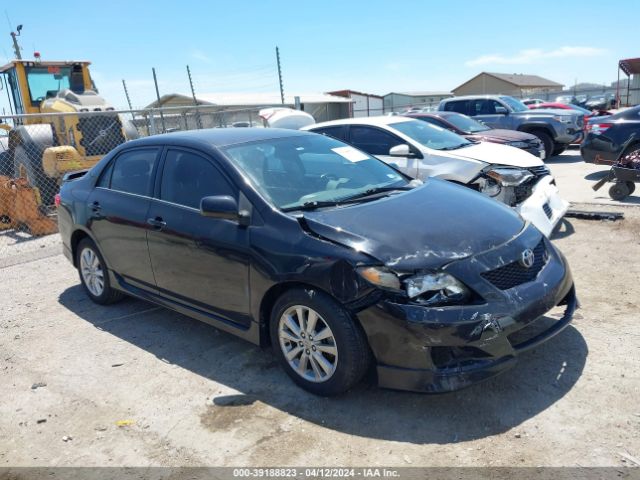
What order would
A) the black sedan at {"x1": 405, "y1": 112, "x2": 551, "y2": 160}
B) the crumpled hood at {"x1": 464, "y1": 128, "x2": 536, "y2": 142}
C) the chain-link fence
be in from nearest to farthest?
1. the chain-link fence
2. the crumpled hood at {"x1": 464, "y1": 128, "x2": 536, "y2": 142}
3. the black sedan at {"x1": 405, "y1": 112, "x2": 551, "y2": 160}

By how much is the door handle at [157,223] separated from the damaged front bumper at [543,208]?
3.55m

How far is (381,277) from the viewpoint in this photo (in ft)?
9.99

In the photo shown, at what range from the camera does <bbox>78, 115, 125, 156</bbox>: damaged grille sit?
35.1 ft

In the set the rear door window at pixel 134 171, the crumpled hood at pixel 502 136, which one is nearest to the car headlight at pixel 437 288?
the rear door window at pixel 134 171

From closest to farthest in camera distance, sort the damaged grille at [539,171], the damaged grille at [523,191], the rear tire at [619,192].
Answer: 1. the damaged grille at [523,191]
2. the damaged grille at [539,171]
3. the rear tire at [619,192]

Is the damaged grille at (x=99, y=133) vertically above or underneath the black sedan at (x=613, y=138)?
above

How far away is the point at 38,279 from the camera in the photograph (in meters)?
6.60

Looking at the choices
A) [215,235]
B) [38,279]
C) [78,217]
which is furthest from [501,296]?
[38,279]

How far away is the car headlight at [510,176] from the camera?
20.6ft

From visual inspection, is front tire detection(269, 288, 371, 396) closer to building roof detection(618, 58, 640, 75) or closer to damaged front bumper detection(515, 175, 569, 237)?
damaged front bumper detection(515, 175, 569, 237)

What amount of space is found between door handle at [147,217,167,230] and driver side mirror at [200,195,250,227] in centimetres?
67

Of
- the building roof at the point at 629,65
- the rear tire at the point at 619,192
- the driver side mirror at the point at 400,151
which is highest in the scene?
the building roof at the point at 629,65

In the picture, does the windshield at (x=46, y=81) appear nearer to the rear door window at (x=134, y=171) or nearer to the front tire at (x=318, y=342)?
the rear door window at (x=134, y=171)

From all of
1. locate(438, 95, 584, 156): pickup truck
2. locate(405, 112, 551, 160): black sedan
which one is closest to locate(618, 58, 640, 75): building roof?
locate(438, 95, 584, 156): pickup truck
